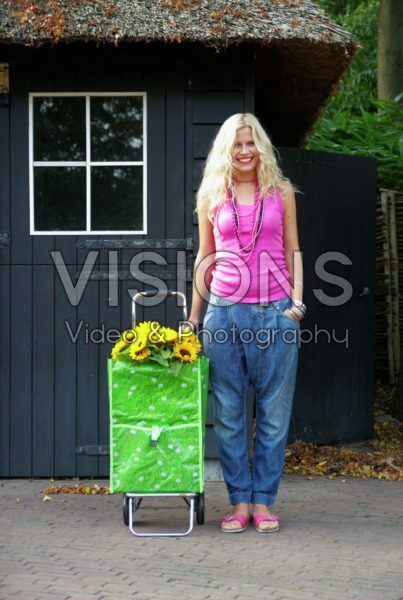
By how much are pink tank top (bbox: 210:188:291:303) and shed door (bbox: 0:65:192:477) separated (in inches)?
52.5

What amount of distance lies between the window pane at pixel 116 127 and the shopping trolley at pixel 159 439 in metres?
1.99

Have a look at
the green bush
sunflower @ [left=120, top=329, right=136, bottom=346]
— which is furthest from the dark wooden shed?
the green bush

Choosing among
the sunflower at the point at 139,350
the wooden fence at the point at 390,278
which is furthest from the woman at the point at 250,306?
the wooden fence at the point at 390,278

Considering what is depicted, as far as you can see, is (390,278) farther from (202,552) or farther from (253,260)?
(202,552)

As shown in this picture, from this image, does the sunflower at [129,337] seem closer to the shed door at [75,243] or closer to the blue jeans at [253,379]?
the blue jeans at [253,379]

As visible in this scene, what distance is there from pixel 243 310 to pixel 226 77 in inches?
78.6

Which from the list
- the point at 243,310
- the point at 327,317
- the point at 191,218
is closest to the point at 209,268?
the point at 243,310

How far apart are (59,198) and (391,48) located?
975 cm

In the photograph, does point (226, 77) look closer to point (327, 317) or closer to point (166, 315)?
point (166, 315)

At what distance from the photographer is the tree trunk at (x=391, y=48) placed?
15.0 metres

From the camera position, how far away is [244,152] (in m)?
5.18

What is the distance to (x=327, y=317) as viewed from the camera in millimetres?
7863

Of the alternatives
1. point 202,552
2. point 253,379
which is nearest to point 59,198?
point 253,379

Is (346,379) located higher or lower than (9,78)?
lower
